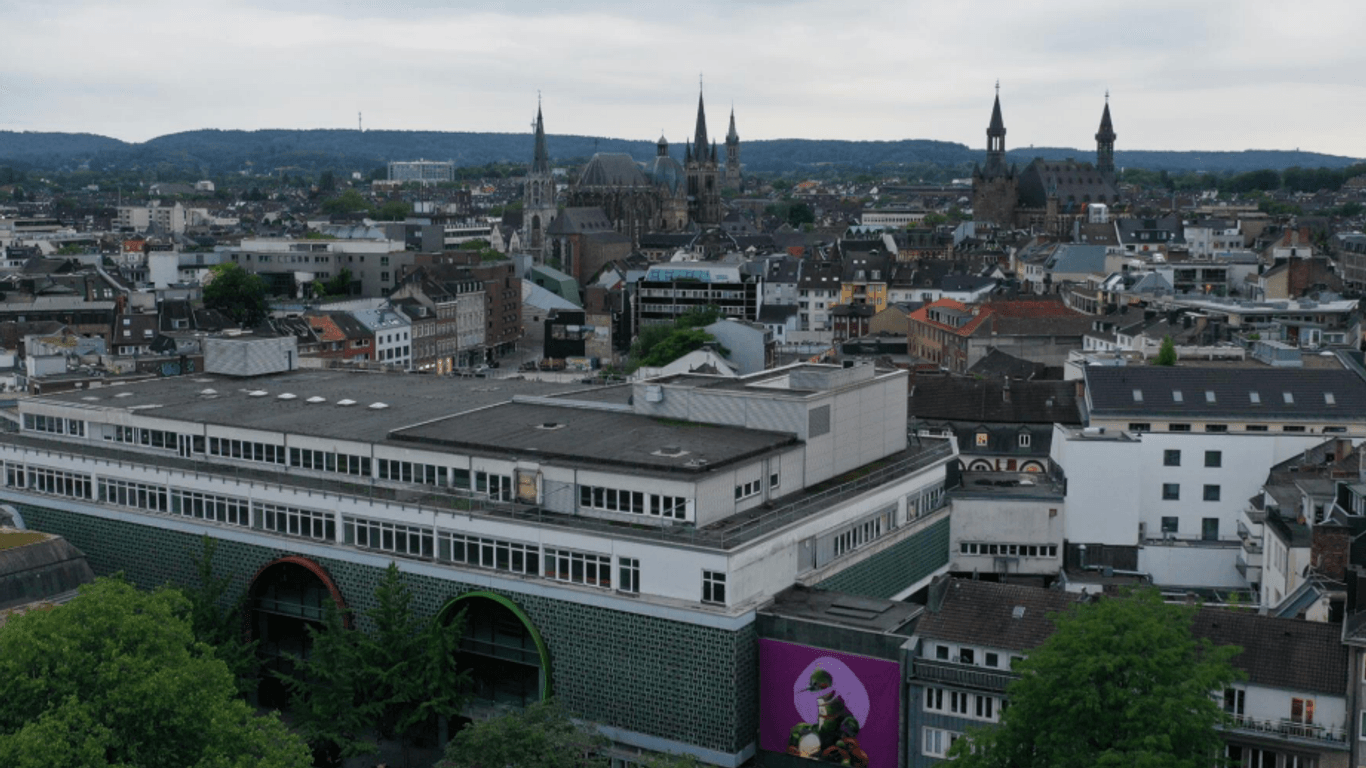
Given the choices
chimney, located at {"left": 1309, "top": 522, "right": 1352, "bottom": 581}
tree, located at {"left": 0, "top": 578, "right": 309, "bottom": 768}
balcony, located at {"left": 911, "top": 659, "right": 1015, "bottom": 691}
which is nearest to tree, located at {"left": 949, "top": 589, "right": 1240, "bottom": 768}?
balcony, located at {"left": 911, "top": 659, "right": 1015, "bottom": 691}

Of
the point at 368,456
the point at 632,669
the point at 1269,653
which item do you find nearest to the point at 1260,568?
the point at 1269,653

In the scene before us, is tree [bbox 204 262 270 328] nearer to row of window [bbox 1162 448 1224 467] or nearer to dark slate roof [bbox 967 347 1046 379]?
dark slate roof [bbox 967 347 1046 379]

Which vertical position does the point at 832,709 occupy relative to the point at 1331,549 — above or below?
below

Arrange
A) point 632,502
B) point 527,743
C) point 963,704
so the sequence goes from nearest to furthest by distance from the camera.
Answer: point 527,743
point 963,704
point 632,502

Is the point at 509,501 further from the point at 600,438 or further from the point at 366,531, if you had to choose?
the point at 366,531

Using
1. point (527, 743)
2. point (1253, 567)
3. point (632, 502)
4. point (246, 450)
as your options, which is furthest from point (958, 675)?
point (246, 450)

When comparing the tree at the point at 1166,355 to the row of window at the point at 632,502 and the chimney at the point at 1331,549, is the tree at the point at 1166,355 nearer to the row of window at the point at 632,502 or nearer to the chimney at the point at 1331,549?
the chimney at the point at 1331,549
